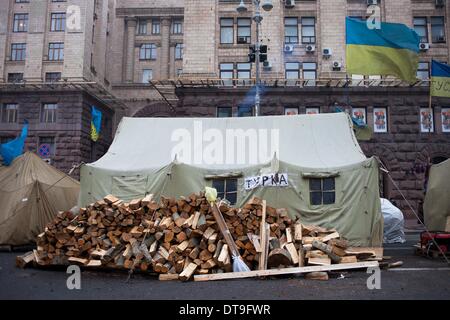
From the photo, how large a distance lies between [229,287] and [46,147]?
99.5 ft

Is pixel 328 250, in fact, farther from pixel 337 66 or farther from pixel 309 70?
pixel 309 70

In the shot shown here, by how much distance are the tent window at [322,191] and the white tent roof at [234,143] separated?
1.60 feet

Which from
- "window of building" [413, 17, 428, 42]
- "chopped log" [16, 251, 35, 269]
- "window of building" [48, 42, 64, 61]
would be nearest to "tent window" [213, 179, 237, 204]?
"chopped log" [16, 251, 35, 269]

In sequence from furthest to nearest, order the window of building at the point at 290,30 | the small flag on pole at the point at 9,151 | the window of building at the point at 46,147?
the window of building at the point at 46,147 < the window of building at the point at 290,30 < the small flag on pole at the point at 9,151

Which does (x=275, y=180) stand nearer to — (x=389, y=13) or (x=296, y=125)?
(x=296, y=125)

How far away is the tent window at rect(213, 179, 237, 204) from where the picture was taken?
12.6 meters

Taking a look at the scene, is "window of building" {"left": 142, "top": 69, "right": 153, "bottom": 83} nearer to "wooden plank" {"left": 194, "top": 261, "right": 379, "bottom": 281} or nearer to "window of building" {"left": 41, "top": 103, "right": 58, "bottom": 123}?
"window of building" {"left": 41, "top": 103, "right": 58, "bottom": 123}

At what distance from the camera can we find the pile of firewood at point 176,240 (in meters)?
9.40

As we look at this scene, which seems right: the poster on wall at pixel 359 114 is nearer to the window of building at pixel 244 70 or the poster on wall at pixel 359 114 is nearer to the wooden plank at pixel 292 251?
the window of building at pixel 244 70

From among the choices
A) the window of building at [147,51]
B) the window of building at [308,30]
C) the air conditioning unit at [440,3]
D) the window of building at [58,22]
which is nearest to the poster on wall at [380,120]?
the window of building at [308,30]

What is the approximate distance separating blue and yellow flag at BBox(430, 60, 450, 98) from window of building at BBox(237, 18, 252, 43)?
49.6 feet
